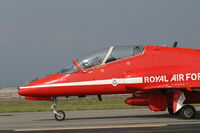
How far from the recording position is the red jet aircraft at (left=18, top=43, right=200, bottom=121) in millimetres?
15188

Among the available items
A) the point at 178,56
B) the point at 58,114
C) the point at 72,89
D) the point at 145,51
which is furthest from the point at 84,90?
the point at 178,56

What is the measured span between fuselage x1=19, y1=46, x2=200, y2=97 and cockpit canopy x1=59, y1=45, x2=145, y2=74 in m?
0.15

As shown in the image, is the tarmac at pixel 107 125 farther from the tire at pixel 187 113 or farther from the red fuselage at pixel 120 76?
the red fuselage at pixel 120 76

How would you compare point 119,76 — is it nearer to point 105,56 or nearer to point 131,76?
point 131,76

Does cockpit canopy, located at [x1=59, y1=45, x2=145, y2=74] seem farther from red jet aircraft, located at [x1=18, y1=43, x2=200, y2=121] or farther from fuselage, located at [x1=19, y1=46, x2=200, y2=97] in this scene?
fuselage, located at [x1=19, y1=46, x2=200, y2=97]

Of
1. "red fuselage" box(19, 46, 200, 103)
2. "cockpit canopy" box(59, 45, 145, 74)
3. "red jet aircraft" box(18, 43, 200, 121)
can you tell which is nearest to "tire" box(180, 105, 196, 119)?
"red jet aircraft" box(18, 43, 200, 121)

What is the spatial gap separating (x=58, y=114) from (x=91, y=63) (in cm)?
264

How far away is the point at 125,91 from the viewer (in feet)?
51.8

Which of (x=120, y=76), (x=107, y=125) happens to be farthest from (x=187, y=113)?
(x=107, y=125)

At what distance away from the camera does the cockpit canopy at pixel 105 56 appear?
1591 cm

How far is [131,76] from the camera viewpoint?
50.4 ft

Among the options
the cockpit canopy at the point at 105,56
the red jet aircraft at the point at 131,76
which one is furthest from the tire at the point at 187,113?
the cockpit canopy at the point at 105,56

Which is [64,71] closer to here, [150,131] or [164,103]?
[164,103]

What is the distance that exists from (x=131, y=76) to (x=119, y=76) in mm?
573
